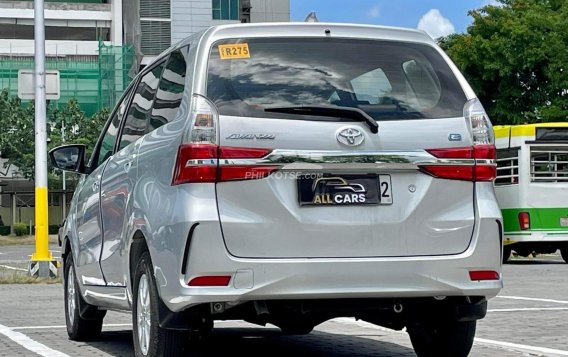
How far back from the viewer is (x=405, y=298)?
22.1ft

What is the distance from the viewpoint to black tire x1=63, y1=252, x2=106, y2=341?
9.69 metres

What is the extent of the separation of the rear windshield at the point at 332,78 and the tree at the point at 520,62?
3930 cm

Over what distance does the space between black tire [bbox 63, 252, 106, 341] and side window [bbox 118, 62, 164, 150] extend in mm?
1695

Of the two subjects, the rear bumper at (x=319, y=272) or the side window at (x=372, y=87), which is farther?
the side window at (x=372, y=87)

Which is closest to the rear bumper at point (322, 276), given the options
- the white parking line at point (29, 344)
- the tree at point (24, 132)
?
the white parking line at point (29, 344)

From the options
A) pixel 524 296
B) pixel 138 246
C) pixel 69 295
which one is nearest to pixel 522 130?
pixel 524 296

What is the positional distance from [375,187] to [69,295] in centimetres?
438

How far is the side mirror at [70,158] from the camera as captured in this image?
9.62m

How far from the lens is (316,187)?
647cm

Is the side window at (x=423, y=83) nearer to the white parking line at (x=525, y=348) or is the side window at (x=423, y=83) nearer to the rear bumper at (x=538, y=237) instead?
the white parking line at (x=525, y=348)

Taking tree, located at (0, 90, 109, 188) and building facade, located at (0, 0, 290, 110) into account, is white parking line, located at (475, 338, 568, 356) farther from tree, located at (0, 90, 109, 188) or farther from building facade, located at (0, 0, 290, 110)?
building facade, located at (0, 0, 290, 110)

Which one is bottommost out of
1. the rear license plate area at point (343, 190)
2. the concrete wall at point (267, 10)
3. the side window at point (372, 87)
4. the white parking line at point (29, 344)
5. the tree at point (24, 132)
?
the white parking line at point (29, 344)

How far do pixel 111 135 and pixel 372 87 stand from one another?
2.94 m

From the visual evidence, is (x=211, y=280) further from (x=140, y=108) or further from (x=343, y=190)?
(x=140, y=108)
